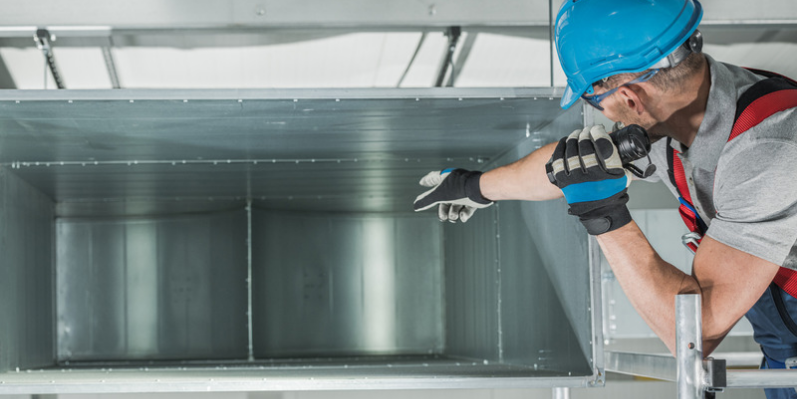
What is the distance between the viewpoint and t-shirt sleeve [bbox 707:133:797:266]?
1.38 metres

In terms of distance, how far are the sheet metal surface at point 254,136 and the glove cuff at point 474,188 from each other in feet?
0.94

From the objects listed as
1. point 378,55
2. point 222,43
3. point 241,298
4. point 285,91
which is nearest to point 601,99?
point 285,91

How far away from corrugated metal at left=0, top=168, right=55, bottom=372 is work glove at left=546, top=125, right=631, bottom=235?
8.87 ft

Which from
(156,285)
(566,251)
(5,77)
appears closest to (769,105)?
(566,251)

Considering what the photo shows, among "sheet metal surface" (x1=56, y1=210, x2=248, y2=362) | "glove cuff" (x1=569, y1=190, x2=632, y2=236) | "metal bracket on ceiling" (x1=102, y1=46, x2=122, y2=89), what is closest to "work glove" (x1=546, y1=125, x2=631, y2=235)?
"glove cuff" (x1=569, y1=190, x2=632, y2=236)

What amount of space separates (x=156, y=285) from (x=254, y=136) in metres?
2.75

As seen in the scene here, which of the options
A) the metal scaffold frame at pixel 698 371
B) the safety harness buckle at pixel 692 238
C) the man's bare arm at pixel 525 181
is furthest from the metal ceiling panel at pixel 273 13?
the metal scaffold frame at pixel 698 371

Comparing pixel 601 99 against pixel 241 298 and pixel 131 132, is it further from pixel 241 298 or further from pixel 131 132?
pixel 241 298

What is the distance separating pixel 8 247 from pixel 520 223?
8.05 feet

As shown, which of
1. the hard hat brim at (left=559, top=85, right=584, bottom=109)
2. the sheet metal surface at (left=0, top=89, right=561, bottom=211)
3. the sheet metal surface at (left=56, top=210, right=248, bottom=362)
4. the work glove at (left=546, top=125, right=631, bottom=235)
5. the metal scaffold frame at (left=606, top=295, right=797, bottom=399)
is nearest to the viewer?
the metal scaffold frame at (left=606, top=295, right=797, bottom=399)

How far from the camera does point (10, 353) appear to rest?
3369 millimetres

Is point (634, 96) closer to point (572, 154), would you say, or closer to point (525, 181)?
point (572, 154)

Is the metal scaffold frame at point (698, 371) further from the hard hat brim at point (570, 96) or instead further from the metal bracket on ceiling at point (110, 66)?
the metal bracket on ceiling at point (110, 66)

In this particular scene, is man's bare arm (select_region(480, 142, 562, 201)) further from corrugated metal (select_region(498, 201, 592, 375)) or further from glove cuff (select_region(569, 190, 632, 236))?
corrugated metal (select_region(498, 201, 592, 375))
